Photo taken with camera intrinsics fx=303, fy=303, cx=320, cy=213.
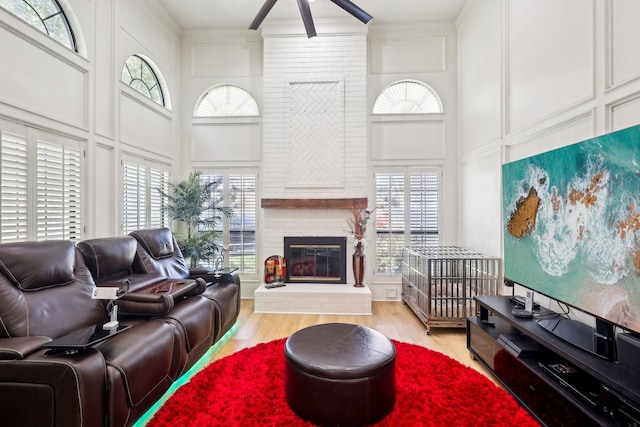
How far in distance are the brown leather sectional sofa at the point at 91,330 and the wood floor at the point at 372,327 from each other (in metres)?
0.25

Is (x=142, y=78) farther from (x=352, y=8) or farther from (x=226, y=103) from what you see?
(x=352, y=8)

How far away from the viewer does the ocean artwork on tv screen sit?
1.50 metres

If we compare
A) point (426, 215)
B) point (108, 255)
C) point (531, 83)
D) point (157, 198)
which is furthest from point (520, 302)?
point (157, 198)

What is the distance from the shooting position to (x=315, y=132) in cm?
439

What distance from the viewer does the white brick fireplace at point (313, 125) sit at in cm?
436

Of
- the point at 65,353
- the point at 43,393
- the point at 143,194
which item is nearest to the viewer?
the point at 43,393

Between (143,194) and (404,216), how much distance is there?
3622mm

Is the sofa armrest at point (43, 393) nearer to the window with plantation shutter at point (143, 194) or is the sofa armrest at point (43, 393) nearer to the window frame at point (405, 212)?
the window with plantation shutter at point (143, 194)

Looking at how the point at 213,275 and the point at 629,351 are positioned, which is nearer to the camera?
the point at 629,351

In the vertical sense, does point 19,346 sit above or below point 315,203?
below

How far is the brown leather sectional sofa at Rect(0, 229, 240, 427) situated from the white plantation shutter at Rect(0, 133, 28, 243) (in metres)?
0.57

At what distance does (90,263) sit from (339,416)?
7.13 feet

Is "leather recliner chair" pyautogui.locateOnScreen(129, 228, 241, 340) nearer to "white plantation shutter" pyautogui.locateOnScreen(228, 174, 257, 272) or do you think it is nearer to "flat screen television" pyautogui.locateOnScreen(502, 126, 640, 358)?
"white plantation shutter" pyautogui.locateOnScreen(228, 174, 257, 272)

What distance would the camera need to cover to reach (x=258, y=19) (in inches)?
106
